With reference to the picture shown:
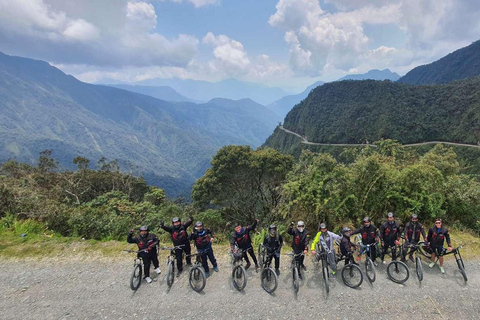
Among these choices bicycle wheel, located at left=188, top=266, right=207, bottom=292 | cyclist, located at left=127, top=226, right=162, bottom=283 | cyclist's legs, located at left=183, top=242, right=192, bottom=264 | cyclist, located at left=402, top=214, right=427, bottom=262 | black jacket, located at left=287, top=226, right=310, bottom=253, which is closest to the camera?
bicycle wheel, located at left=188, top=266, right=207, bottom=292

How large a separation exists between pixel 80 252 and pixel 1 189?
759 cm

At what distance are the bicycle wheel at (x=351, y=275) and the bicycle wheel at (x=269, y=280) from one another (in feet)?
6.92

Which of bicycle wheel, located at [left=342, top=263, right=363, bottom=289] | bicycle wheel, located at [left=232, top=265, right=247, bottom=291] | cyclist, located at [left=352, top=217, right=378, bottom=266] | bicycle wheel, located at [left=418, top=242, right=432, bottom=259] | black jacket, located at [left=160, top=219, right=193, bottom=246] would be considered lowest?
bicycle wheel, located at [left=232, top=265, right=247, bottom=291]

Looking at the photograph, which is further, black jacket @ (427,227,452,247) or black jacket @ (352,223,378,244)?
black jacket @ (352,223,378,244)

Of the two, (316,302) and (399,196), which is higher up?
(399,196)

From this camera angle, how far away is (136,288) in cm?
729

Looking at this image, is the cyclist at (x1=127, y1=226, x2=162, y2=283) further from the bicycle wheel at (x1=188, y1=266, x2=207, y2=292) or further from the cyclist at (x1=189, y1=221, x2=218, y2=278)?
the bicycle wheel at (x1=188, y1=266, x2=207, y2=292)

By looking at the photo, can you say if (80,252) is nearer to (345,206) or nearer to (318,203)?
(318,203)

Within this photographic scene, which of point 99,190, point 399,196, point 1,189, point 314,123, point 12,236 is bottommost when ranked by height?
point 99,190

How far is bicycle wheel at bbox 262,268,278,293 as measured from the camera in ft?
23.1

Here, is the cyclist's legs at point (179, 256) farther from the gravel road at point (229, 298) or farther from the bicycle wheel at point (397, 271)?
the bicycle wheel at point (397, 271)

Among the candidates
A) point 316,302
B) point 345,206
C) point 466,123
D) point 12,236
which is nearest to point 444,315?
point 316,302

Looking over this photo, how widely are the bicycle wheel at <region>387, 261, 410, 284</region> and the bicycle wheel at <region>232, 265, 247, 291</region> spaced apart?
4.38 meters

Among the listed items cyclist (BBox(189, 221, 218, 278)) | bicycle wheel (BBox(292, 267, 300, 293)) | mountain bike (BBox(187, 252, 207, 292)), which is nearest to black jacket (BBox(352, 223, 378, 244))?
bicycle wheel (BBox(292, 267, 300, 293))
